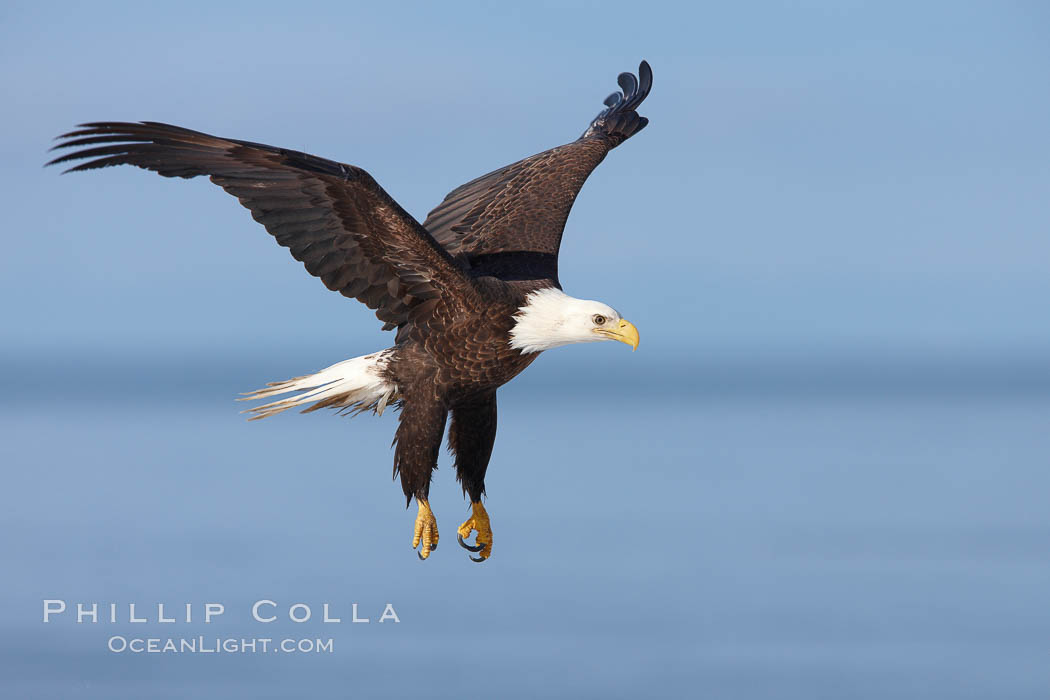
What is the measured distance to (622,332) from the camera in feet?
24.0

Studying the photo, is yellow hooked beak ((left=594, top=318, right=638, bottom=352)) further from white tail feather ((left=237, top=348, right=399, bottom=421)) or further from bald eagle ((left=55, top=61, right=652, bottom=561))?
white tail feather ((left=237, top=348, right=399, bottom=421))

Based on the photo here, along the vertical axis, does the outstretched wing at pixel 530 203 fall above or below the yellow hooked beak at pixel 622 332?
above

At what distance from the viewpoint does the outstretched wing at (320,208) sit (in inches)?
261

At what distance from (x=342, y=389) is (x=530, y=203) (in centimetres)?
161

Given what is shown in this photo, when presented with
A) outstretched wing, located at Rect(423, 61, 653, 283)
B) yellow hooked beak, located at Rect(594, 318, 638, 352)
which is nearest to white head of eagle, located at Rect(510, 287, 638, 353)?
yellow hooked beak, located at Rect(594, 318, 638, 352)

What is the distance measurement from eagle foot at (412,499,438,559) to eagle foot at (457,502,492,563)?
2.39 feet

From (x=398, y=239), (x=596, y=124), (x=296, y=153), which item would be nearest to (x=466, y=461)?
(x=398, y=239)

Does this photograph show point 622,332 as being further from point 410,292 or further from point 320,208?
point 320,208

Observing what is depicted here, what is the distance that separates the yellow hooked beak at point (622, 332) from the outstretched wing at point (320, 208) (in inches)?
26.7

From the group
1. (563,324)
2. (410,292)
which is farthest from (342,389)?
(563,324)

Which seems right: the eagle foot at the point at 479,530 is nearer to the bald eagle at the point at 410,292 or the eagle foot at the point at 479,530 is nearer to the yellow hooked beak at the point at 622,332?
the bald eagle at the point at 410,292

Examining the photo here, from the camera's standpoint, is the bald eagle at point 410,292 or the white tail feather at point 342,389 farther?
the white tail feather at point 342,389

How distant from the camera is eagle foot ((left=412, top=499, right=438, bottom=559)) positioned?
7.34 m

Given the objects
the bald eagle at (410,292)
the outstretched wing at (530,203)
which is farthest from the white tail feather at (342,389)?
the outstretched wing at (530,203)
